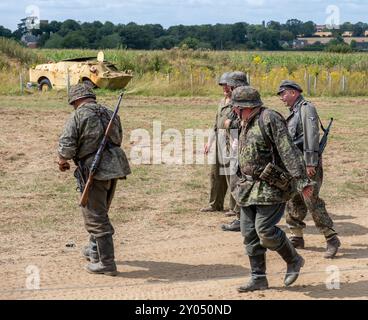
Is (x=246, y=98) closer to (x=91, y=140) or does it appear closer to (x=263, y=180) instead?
(x=263, y=180)

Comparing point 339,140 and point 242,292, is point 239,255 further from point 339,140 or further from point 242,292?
point 339,140

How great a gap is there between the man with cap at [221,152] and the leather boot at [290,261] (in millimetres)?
2565

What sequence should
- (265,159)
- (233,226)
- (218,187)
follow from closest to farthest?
(265,159)
(233,226)
(218,187)

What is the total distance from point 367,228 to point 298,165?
357cm

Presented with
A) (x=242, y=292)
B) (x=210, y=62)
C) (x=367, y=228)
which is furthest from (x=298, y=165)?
(x=210, y=62)

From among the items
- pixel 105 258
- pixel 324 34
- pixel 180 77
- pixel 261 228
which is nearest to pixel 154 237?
pixel 105 258

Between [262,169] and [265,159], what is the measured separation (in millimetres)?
100

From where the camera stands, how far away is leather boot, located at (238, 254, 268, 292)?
7086 millimetres

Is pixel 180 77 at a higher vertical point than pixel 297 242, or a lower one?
higher

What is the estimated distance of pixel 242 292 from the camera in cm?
703

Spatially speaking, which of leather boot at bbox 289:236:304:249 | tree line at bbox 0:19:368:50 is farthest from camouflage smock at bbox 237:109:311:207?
tree line at bbox 0:19:368:50

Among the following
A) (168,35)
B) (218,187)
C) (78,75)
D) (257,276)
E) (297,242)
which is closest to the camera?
(257,276)

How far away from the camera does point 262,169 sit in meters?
6.92

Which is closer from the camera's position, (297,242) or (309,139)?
(309,139)
